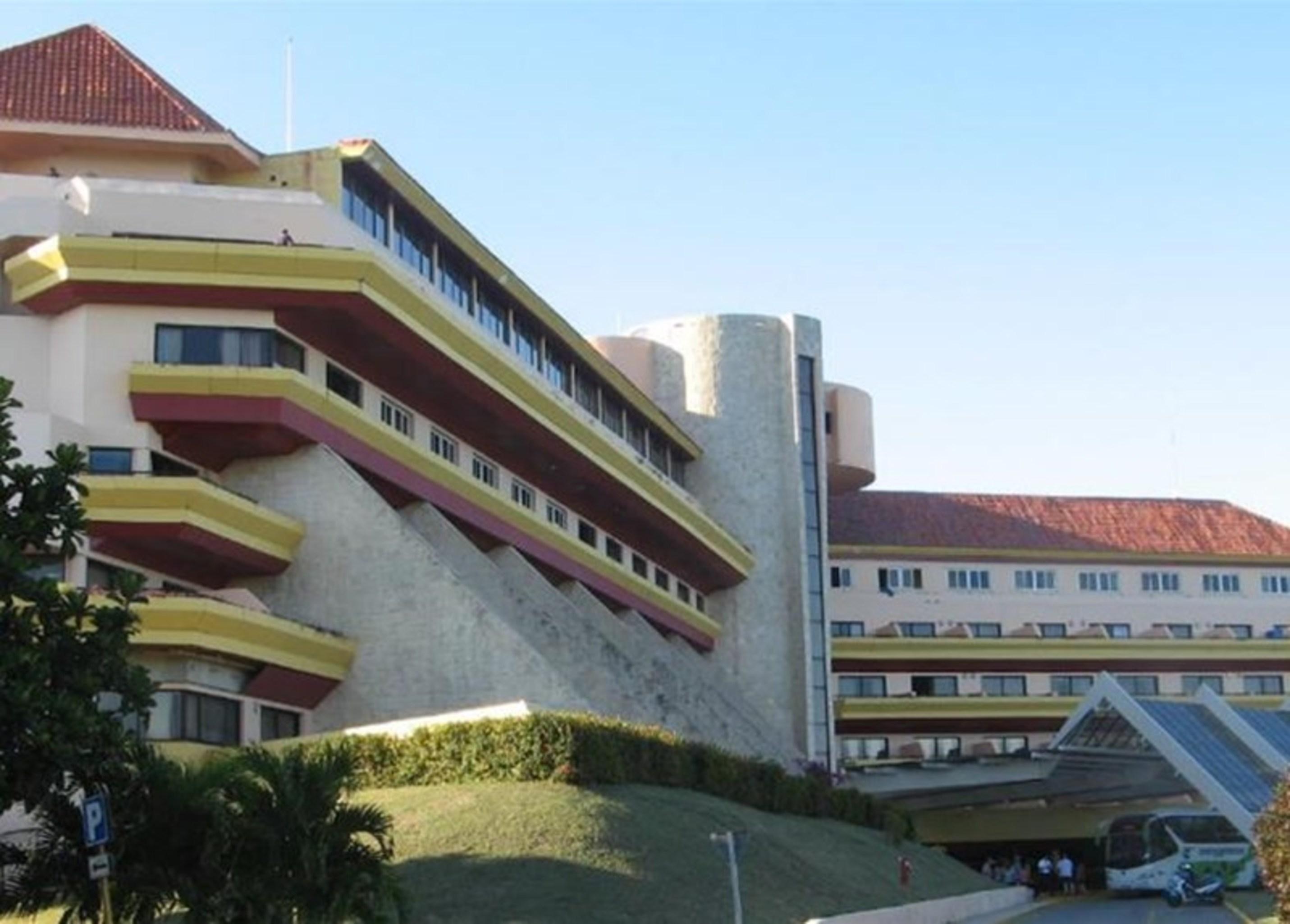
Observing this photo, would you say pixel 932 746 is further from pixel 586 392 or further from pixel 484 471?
pixel 484 471

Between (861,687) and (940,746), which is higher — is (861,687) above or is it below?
above

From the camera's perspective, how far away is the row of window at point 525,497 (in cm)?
4853

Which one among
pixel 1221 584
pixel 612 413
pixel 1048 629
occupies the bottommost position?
pixel 1048 629

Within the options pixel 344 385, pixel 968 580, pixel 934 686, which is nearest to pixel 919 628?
pixel 934 686

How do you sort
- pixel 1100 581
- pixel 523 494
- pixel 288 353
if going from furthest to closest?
pixel 1100 581 < pixel 523 494 < pixel 288 353

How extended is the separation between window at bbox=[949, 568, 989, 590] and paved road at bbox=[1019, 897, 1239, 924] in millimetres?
30534

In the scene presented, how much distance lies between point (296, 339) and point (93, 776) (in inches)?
915

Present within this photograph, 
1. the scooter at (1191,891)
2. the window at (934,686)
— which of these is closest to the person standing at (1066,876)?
the scooter at (1191,891)

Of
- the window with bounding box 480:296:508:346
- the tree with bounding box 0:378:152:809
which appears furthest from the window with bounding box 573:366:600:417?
the tree with bounding box 0:378:152:809

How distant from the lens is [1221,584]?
8981 centimetres

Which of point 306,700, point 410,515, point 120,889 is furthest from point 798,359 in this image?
point 120,889

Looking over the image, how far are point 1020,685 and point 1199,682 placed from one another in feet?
27.8

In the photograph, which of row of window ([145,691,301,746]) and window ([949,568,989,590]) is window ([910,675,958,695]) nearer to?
window ([949,568,989,590])

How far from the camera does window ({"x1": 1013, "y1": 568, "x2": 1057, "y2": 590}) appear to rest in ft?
287
